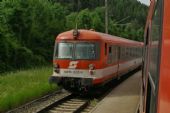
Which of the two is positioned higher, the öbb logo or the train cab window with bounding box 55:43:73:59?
the train cab window with bounding box 55:43:73:59

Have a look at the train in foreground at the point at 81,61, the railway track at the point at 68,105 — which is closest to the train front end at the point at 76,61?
the train in foreground at the point at 81,61

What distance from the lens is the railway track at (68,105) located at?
45.8 ft

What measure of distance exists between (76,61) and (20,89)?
2.41m

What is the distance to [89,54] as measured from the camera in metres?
17.2

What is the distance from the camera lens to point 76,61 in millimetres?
17188

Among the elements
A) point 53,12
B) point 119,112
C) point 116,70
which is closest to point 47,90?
point 116,70

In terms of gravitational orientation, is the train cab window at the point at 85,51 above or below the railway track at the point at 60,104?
above

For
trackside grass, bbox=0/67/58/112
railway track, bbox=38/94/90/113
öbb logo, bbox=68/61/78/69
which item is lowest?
railway track, bbox=38/94/90/113

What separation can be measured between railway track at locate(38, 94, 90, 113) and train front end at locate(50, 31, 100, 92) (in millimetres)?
462

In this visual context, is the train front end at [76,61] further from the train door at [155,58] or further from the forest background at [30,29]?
the train door at [155,58]

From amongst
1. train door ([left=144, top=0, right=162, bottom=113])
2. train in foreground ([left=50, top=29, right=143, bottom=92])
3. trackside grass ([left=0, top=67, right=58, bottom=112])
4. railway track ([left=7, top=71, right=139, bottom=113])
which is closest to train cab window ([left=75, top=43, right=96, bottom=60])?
train in foreground ([left=50, top=29, right=143, bottom=92])

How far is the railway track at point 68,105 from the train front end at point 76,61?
0.46 meters

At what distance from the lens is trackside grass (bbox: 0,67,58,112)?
13.9 metres

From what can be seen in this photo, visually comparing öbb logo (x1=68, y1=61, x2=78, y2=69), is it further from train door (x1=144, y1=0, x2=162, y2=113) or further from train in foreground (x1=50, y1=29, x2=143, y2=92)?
train door (x1=144, y1=0, x2=162, y2=113)
